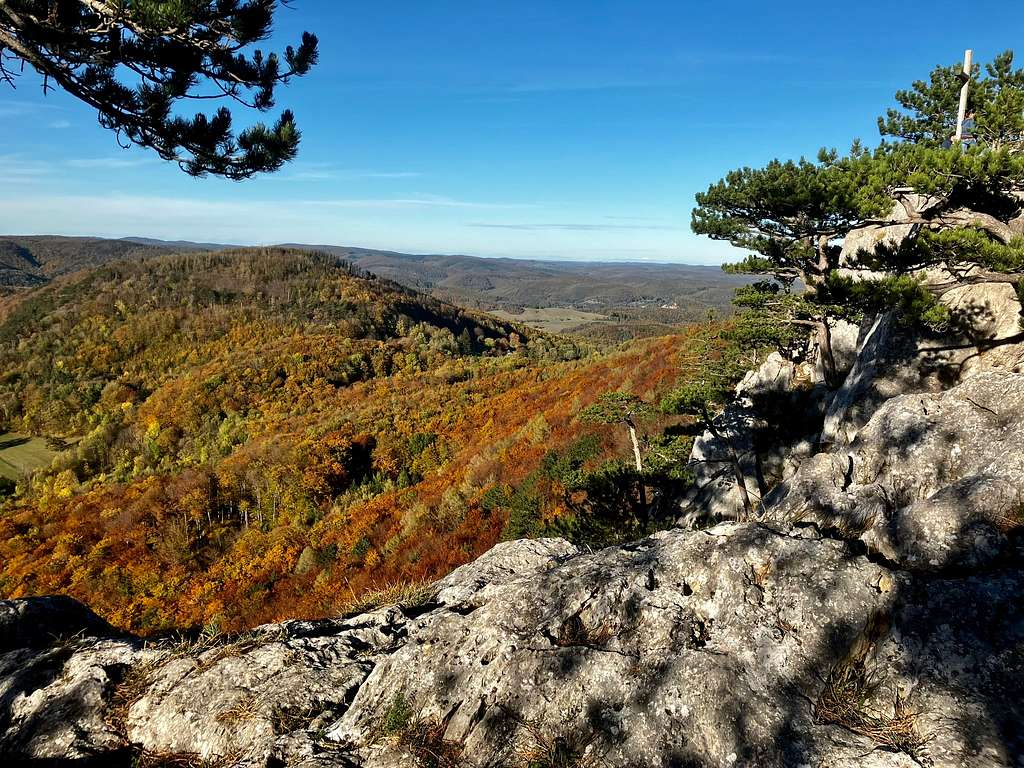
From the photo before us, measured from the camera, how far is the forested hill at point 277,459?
18844mm

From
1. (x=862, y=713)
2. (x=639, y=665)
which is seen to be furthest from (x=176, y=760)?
(x=862, y=713)

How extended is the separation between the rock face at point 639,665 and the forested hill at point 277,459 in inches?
47.8

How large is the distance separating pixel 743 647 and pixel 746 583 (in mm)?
512

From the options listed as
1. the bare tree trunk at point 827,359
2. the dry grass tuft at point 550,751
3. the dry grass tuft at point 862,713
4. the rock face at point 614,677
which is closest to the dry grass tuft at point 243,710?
the rock face at point 614,677

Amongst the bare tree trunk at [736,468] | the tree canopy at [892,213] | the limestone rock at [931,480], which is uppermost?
the tree canopy at [892,213]

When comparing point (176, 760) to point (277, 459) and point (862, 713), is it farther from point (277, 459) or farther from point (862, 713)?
point (277, 459)

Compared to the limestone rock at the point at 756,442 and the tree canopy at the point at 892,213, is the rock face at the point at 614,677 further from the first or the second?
the limestone rock at the point at 756,442

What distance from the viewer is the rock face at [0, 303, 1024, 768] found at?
2533 mm

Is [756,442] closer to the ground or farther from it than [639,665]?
closer to the ground

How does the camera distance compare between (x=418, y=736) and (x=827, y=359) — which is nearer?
(x=418, y=736)

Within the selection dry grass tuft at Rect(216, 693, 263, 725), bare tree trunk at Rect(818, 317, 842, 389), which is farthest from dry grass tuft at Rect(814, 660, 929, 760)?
bare tree trunk at Rect(818, 317, 842, 389)

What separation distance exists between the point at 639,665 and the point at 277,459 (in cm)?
3867

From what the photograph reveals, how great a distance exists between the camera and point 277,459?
3669 cm

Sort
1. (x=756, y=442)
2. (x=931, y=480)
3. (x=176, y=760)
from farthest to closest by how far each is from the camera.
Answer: (x=756, y=442), (x=931, y=480), (x=176, y=760)
